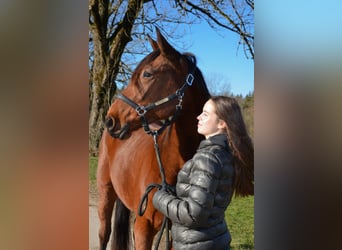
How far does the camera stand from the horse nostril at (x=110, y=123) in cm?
275

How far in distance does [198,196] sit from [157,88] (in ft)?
2.65

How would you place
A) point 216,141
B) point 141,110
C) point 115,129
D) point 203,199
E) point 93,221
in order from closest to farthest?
1. point 203,199
2. point 216,141
3. point 141,110
4. point 115,129
5. point 93,221

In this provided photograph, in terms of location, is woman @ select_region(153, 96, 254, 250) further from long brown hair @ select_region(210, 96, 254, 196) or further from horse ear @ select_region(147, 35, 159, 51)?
horse ear @ select_region(147, 35, 159, 51)

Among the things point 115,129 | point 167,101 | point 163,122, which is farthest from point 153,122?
Answer: point 115,129

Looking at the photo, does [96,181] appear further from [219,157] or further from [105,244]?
[219,157]

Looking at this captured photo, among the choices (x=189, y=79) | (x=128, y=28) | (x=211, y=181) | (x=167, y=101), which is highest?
(x=128, y=28)

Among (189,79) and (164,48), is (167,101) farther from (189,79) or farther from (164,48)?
(164,48)

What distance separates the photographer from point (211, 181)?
89.2 inches

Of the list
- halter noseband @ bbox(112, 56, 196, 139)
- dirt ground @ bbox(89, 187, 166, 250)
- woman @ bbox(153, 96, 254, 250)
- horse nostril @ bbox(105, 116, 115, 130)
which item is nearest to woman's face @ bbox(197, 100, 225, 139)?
woman @ bbox(153, 96, 254, 250)

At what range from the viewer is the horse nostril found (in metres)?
2.75

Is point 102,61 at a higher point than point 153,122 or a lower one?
higher

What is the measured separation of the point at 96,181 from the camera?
114 inches

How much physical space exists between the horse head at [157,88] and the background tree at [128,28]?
0.29 ft

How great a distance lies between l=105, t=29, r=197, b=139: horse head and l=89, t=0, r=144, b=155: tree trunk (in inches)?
7.7
